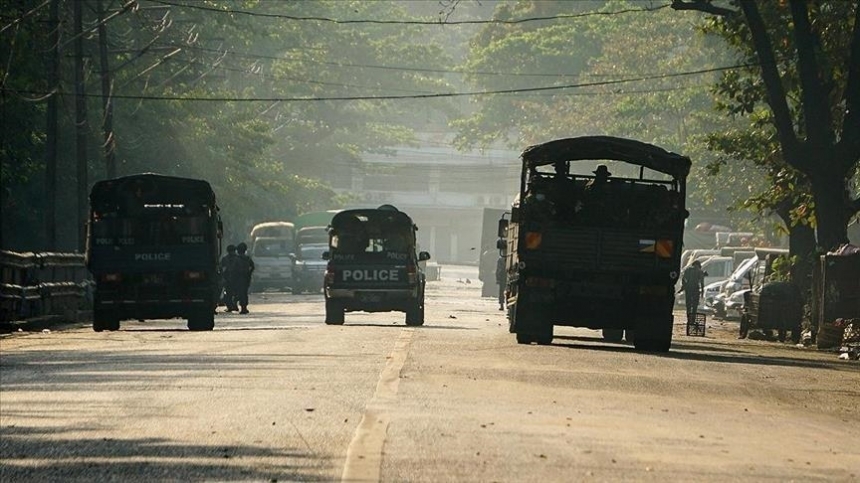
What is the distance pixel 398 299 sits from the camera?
33719mm

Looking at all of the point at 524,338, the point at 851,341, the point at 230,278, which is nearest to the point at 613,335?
Result: the point at 851,341

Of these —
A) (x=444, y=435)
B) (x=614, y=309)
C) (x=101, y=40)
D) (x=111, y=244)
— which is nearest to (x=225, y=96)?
(x=101, y=40)

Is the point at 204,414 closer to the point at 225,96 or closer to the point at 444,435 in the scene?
the point at 444,435

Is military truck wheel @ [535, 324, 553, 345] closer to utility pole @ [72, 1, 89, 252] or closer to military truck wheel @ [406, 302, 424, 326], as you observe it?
military truck wheel @ [406, 302, 424, 326]

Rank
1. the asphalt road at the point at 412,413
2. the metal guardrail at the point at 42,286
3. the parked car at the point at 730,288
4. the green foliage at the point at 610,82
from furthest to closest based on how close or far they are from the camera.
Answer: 1. the green foliage at the point at 610,82
2. the parked car at the point at 730,288
3. the metal guardrail at the point at 42,286
4. the asphalt road at the point at 412,413

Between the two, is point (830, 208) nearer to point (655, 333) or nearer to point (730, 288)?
point (655, 333)

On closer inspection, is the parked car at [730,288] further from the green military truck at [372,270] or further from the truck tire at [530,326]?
the truck tire at [530,326]

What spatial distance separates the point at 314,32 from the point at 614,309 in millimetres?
71534

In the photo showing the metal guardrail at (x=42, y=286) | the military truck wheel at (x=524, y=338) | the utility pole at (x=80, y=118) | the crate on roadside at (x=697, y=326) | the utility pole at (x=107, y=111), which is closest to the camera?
the military truck wheel at (x=524, y=338)

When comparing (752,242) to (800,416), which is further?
(752,242)

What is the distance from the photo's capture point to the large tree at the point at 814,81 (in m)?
31.8

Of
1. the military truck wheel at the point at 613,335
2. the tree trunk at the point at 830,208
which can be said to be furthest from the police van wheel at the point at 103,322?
the tree trunk at the point at 830,208

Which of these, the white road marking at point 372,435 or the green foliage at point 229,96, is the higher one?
the green foliage at point 229,96

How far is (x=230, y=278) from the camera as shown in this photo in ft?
139
